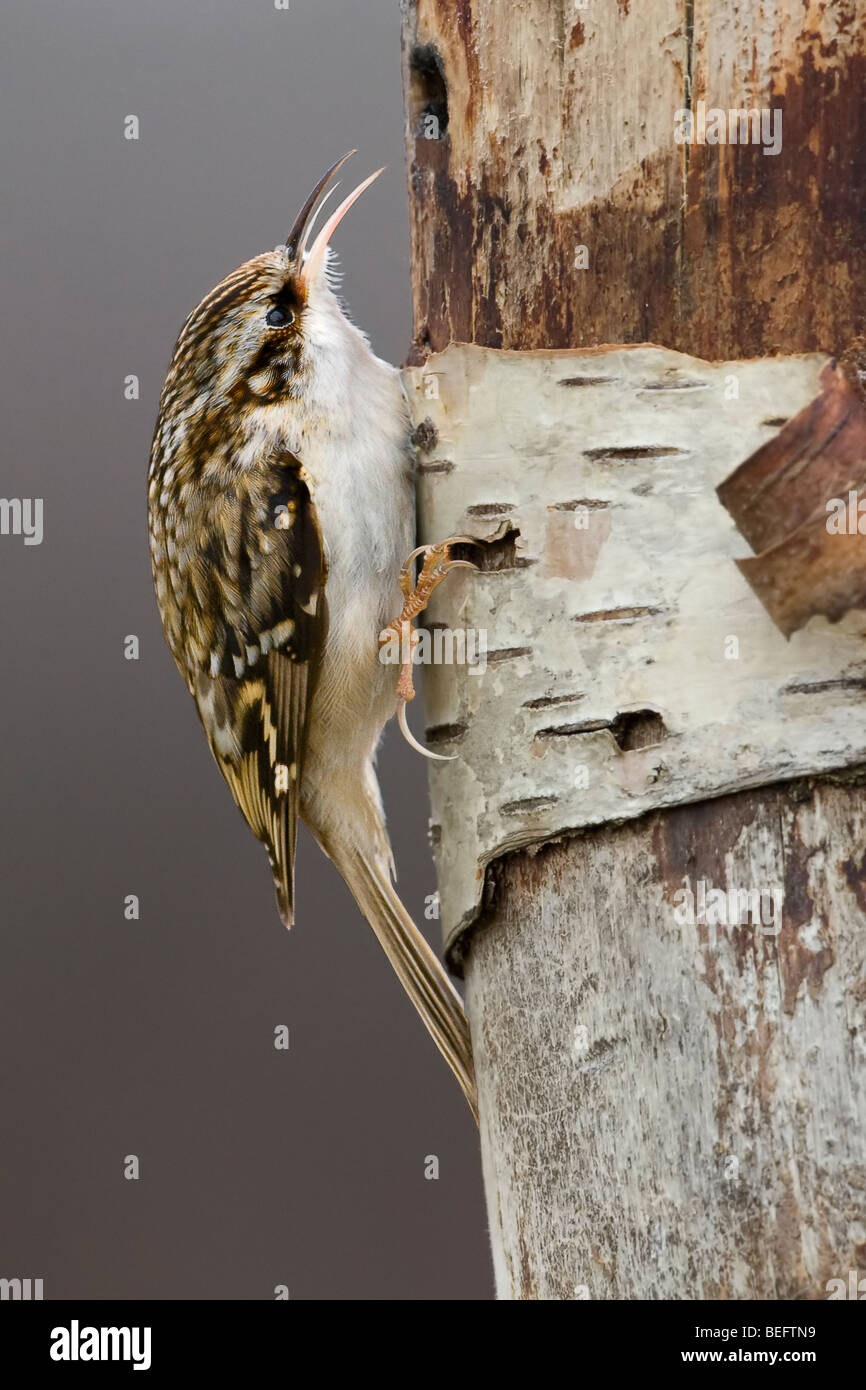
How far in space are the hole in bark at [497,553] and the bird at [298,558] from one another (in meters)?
0.12

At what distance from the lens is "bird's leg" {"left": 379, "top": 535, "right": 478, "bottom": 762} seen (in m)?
1.57

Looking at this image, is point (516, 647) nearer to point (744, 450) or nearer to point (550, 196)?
point (744, 450)

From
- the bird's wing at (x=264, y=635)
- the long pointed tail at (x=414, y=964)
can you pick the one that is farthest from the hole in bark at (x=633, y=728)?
the bird's wing at (x=264, y=635)

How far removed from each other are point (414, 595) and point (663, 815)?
0.49m

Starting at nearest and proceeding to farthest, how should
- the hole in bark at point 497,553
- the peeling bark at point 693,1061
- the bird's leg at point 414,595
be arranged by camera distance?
the peeling bark at point 693,1061 → the hole in bark at point 497,553 → the bird's leg at point 414,595

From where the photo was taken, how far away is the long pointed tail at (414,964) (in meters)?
1.75

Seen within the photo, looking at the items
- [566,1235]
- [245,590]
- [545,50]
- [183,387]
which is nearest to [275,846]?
[245,590]

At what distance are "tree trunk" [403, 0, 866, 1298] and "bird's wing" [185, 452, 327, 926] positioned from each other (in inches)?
16.2

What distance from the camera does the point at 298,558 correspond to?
1.86 m

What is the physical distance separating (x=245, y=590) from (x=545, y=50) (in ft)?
2.71

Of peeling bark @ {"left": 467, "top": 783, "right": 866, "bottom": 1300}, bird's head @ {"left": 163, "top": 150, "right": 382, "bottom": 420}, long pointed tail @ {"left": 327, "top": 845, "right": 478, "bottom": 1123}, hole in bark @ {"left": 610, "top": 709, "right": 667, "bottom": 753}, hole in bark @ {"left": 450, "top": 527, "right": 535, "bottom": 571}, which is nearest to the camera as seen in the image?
peeling bark @ {"left": 467, "top": 783, "right": 866, "bottom": 1300}

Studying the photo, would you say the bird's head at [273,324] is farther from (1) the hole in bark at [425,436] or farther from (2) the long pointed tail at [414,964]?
(2) the long pointed tail at [414,964]

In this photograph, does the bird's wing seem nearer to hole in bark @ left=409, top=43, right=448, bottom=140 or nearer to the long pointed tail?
the long pointed tail

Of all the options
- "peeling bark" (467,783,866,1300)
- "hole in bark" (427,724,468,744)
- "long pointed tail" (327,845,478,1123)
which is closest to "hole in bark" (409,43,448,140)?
"hole in bark" (427,724,468,744)
